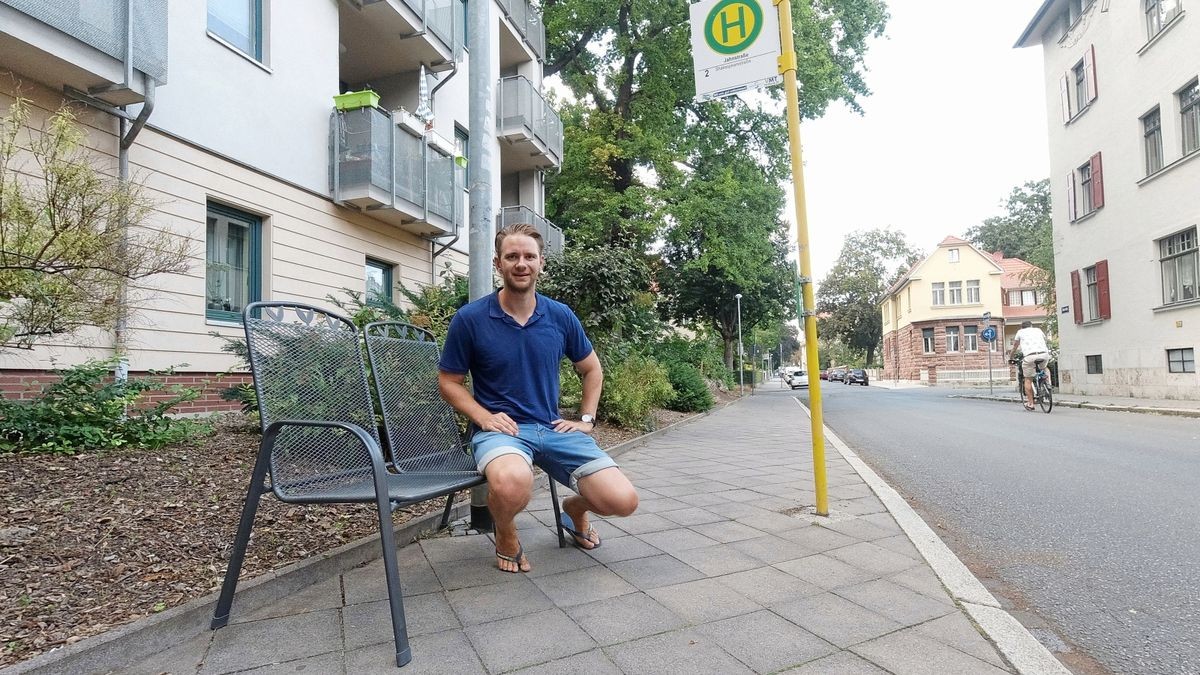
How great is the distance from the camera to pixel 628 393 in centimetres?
1001

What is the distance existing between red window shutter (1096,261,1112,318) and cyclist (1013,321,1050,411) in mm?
6324

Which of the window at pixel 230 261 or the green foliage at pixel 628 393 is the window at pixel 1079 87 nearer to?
the green foliage at pixel 628 393

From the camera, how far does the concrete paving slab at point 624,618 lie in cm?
241

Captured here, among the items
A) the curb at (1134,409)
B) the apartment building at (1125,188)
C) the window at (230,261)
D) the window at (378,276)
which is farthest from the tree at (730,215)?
the window at (230,261)

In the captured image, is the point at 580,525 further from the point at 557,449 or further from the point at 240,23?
the point at 240,23

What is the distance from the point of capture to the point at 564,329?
338 cm

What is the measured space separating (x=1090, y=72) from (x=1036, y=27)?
3.46m

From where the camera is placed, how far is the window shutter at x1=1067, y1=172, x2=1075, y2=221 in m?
20.4

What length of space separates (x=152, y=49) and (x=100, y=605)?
6.52 m

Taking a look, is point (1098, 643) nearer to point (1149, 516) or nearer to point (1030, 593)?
point (1030, 593)

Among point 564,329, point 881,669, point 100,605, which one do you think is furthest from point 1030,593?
point 100,605

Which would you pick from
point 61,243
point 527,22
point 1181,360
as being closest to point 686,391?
point 527,22

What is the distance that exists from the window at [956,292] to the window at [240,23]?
5088cm

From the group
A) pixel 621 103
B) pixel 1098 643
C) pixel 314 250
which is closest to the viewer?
pixel 1098 643
